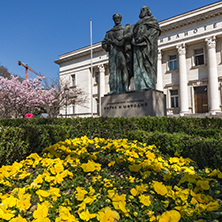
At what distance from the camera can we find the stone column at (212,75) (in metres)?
23.0

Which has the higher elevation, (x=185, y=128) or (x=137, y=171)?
(x=185, y=128)

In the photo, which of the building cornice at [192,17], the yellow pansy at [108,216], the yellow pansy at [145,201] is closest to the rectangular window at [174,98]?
the building cornice at [192,17]

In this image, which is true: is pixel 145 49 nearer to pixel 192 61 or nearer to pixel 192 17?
pixel 192 17

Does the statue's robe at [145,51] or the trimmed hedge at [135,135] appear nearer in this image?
the trimmed hedge at [135,135]

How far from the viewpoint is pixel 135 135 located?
5113 mm

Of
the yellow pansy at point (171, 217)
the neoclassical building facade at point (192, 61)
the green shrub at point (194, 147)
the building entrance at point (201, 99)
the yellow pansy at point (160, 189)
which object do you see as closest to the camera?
the yellow pansy at point (171, 217)

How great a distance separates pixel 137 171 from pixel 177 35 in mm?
27435

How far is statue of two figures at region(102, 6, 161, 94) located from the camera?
851 centimetres

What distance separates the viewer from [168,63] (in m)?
28.1

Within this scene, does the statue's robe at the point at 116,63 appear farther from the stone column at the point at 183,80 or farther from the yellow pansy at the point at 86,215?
the stone column at the point at 183,80

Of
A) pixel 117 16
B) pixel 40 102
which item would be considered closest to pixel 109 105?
pixel 117 16

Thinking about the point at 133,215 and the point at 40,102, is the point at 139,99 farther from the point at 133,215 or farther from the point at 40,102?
the point at 40,102

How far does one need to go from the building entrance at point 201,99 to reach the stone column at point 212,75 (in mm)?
1238

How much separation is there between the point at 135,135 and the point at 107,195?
3.17 meters
